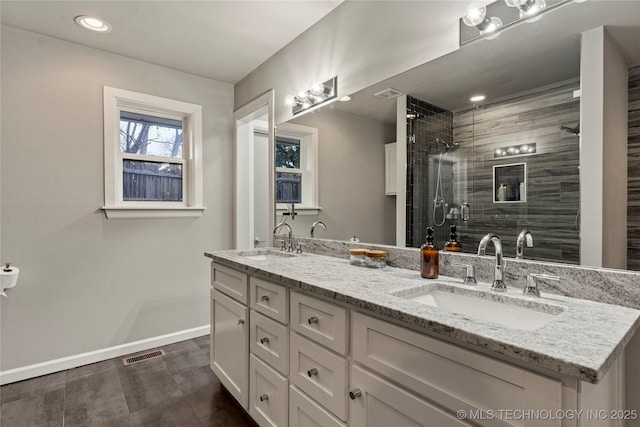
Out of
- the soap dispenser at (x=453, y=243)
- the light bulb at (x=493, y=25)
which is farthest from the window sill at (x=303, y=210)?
the light bulb at (x=493, y=25)

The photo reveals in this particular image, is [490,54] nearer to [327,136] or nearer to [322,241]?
[327,136]

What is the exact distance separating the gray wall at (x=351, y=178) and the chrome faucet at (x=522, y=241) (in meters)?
0.63

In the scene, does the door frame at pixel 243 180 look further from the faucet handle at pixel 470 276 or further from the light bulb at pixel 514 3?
the faucet handle at pixel 470 276

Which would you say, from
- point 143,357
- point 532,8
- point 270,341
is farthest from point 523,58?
point 143,357

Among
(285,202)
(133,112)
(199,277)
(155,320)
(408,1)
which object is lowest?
(155,320)

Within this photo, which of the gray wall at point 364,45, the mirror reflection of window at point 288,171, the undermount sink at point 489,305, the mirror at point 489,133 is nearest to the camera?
the undermount sink at point 489,305

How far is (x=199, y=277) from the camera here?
3.18 m

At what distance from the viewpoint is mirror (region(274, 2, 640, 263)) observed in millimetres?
1156

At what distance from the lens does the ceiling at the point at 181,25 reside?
2.09 meters

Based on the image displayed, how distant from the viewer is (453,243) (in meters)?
1.49

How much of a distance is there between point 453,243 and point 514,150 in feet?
1.51

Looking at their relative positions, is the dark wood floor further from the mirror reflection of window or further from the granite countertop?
the mirror reflection of window

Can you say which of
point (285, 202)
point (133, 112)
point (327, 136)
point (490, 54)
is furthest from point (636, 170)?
point (133, 112)

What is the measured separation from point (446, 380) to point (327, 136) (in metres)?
1.72
